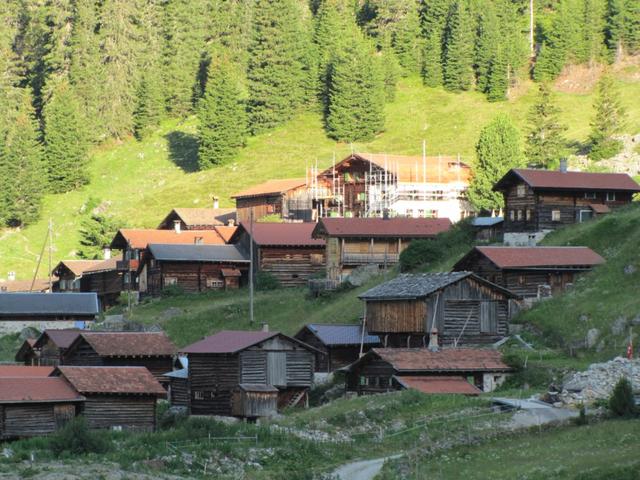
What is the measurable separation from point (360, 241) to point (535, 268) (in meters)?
19.7

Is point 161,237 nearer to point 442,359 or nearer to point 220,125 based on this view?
point 220,125

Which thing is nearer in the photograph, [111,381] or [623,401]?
[623,401]

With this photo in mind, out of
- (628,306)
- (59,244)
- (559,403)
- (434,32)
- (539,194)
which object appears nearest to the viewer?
(559,403)

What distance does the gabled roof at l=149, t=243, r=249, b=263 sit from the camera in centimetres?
9312

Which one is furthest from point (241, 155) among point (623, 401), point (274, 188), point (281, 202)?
point (623, 401)

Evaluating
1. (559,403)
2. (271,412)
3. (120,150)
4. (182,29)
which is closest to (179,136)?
(120,150)

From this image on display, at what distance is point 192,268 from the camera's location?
3686 inches

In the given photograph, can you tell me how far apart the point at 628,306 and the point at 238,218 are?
52.6 m

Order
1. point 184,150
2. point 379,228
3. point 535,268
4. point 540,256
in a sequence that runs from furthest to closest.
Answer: point 184,150, point 379,228, point 540,256, point 535,268

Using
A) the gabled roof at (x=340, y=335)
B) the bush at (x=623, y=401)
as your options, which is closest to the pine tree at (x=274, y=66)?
the gabled roof at (x=340, y=335)

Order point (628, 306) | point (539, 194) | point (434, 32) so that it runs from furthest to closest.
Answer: point (434, 32) < point (539, 194) < point (628, 306)

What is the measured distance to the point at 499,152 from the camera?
3976 inches

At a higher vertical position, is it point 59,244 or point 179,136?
point 179,136

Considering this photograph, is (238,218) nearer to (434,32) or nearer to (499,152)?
(499,152)
